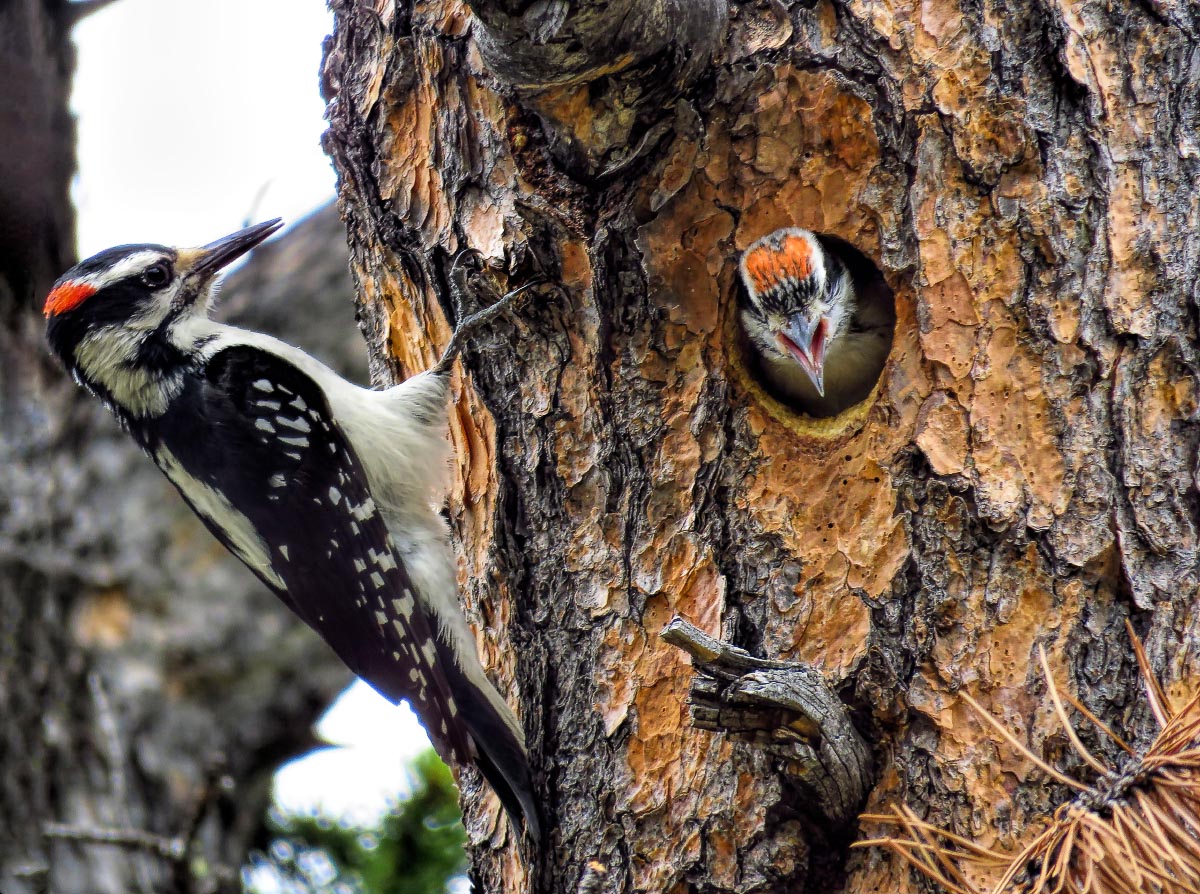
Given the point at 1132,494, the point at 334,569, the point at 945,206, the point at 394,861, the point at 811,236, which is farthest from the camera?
the point at 394,861

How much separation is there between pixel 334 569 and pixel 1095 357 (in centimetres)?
228

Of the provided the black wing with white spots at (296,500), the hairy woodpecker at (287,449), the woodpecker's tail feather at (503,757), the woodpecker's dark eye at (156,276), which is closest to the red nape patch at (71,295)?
the hairy woodpecker at (287,449)

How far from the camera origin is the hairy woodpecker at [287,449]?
11.2 ft

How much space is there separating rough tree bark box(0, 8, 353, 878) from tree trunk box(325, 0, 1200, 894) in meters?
2.26

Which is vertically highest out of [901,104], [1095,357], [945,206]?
[901,104]

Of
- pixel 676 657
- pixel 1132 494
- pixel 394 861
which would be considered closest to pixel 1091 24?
pixel 1132 494

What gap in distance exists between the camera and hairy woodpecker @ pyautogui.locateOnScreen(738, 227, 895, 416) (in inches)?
121

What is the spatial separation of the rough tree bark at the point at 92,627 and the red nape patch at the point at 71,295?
1299mm

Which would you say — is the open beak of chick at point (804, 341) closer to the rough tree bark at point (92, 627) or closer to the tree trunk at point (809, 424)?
the tree trunk at point (809, 424)

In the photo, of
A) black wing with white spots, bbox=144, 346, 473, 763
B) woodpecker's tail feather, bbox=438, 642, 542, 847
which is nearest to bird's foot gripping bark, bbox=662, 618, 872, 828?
woodpecker's tail feather, bbox=438, 642, 542, 847

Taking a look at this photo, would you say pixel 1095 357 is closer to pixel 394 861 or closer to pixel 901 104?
pixel 901 104

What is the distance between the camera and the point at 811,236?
305cm

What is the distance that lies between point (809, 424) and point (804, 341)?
0.52 meters

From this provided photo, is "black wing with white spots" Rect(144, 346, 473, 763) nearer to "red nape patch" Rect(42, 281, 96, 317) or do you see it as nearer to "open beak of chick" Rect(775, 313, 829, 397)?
"red nape patch" Rect(42, 281, 96, 317)
